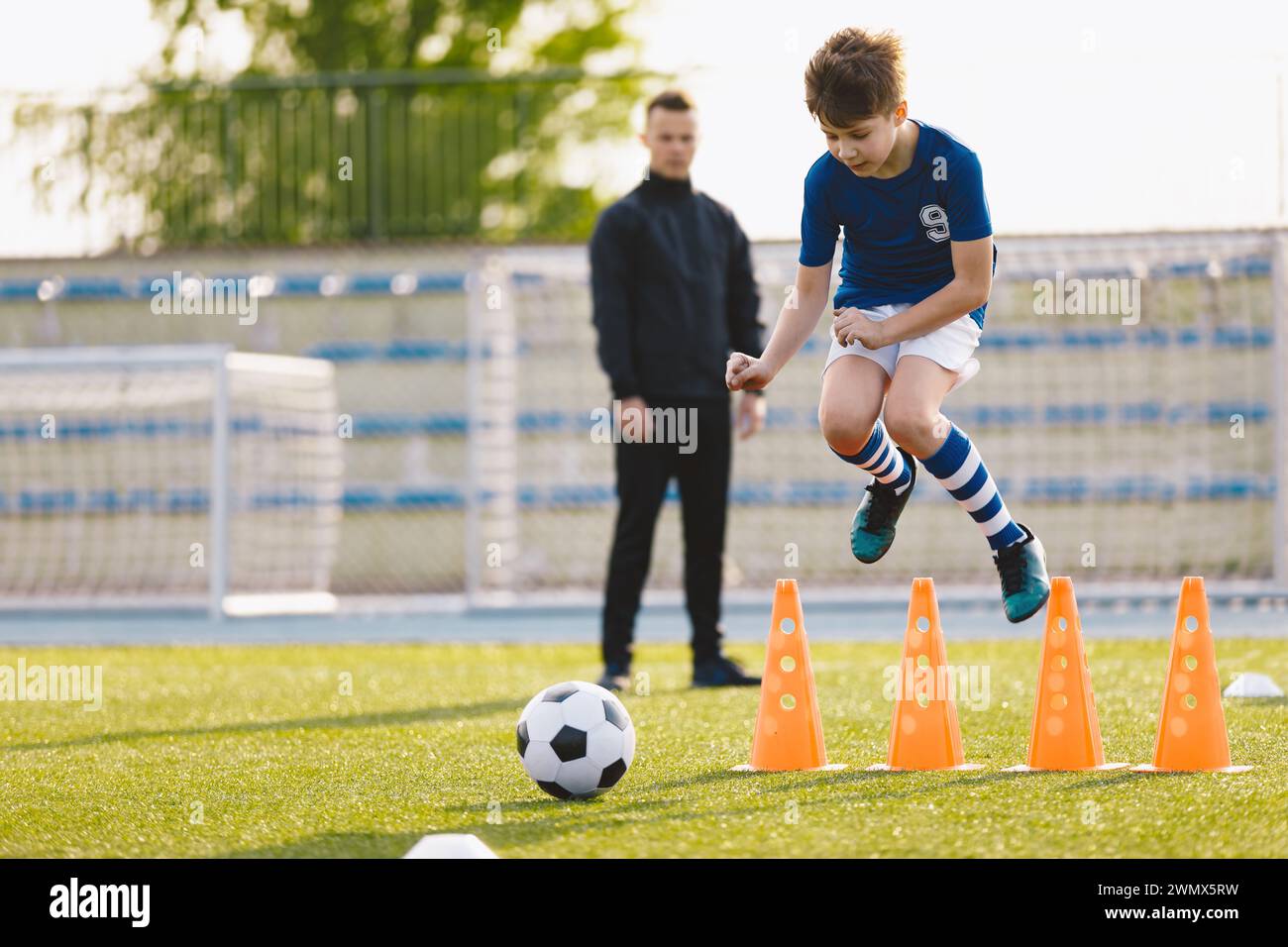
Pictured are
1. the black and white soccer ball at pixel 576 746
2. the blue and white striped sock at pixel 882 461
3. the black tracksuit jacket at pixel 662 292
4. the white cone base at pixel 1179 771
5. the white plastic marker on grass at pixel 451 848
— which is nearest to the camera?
the white plastic marker on grass at pixel 451 848

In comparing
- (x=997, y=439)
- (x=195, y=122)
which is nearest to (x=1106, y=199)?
(x=997, y=439)

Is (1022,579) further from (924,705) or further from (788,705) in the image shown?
(788,705)

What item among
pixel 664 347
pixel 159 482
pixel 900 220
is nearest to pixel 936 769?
pixel 900 220

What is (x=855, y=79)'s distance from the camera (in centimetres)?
408

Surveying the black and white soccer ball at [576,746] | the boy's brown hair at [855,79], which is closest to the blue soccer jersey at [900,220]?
the boy's brown hair at [855,79]

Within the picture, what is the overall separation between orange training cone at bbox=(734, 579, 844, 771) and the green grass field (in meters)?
0.11

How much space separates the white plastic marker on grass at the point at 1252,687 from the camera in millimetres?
5742

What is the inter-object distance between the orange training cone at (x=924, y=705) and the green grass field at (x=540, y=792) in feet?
0.38

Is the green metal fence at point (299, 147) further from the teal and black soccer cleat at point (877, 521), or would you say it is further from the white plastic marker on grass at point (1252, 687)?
the teal and black soccer cleat at point (877, 521)

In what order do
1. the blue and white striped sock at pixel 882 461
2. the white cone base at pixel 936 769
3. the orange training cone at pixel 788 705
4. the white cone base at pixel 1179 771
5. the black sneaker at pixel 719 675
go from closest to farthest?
the white cone base at pixel 1179 771 < the white cone base at pixel 936 769 < the orange training cone at pixel 788 705 < the blue and white striped sock at pixel 882 461 < the black sneaker at pixel 719 675

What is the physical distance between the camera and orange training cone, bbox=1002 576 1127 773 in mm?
4113

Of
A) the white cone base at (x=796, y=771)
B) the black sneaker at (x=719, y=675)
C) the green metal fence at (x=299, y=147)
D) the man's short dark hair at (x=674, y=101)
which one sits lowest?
the black sneaker at (x=719, y=675)

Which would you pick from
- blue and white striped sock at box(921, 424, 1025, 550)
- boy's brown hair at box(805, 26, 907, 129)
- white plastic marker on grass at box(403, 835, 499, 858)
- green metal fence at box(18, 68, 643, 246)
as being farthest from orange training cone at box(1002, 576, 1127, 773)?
green metal fence at box(18, 68, 643, 246)
